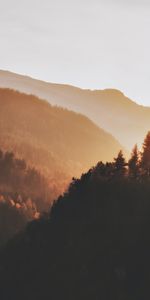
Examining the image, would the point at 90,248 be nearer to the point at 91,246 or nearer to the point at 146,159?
the point at 91,246

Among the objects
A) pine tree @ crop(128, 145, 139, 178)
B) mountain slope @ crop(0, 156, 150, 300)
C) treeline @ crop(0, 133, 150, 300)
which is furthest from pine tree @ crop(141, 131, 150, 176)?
mountain slope @ crop(0, 156, 150, 300)

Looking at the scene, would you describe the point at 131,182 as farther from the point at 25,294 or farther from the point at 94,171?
the point at 25,294

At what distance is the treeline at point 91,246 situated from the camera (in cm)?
10325

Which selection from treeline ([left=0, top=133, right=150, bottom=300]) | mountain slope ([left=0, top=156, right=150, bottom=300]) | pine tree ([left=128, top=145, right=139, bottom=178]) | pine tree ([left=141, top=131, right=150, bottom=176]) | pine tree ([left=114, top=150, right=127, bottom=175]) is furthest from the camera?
pine tree ([left=141, top=131, right=150, bottom=176])

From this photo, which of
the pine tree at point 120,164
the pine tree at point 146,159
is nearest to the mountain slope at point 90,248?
the pine tree at point 120,164

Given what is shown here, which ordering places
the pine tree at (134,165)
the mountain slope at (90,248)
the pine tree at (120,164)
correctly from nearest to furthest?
the mountain slope at (90,248)
the pine tree at (120,164)
the pine tree at (134,165)

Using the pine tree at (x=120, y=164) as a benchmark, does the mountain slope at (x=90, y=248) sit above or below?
below

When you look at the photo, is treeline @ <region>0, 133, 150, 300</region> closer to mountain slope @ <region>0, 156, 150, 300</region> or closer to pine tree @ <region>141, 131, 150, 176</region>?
mountain slope @ <region>0, 156, 150, 300</region>

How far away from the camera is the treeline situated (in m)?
103

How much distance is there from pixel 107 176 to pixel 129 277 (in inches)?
1366

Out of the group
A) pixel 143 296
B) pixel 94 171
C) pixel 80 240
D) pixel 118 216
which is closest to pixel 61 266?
pixel 80 240

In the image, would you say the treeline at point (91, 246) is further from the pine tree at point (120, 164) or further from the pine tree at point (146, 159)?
the pine tree at point (146, 159)

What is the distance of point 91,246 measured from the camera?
112 metres

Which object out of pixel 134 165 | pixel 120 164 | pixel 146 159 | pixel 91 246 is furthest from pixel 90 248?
pixel 146 159
